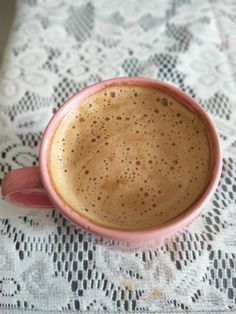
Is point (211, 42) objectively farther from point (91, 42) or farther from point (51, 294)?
point (51, 294)

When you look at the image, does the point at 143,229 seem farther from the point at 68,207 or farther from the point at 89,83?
the point at 89,83

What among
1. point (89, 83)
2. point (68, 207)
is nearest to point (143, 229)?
point (68, 207)

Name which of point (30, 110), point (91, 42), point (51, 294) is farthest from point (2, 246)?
point (91, 42)
